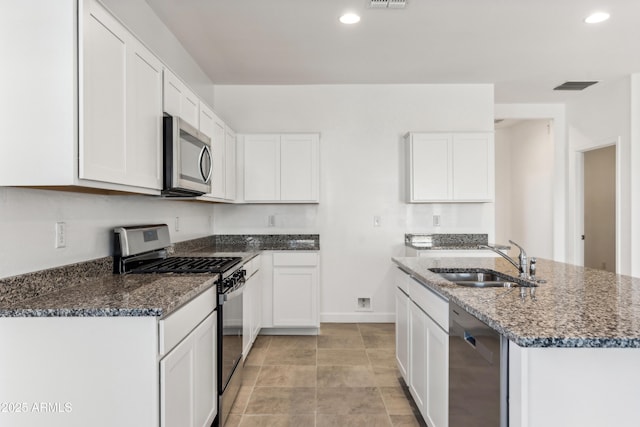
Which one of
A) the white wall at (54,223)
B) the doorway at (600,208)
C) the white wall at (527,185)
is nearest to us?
the white wall at (54,223)

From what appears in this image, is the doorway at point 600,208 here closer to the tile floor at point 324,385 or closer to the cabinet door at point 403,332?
the tile floor at point 324,385

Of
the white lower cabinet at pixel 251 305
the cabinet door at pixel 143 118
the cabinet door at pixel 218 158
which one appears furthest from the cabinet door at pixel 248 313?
the cabinet door at pixel 143 118

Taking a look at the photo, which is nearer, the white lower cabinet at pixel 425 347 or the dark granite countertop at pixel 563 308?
the dark granite countertop at pixel 563 308

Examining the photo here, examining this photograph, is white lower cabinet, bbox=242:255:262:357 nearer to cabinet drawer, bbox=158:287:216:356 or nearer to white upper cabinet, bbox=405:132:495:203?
cabinet drawer, bbox=158:287:216:356

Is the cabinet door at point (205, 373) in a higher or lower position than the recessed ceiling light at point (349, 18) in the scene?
lower

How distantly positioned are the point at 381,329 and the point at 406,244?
3.30ft

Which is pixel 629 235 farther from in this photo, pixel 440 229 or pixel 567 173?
pixel 440 229

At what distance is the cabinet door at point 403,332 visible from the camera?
7.84 ft

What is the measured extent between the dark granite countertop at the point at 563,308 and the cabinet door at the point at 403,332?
44 cm

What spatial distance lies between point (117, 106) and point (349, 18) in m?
1.94

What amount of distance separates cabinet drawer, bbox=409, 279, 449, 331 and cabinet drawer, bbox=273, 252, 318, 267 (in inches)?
59.7

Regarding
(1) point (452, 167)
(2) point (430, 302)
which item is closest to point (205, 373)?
(2) point (430, 302)

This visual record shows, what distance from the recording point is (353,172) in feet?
14.2

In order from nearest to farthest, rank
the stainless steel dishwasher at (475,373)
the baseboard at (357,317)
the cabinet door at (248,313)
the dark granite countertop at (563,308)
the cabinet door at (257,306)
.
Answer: the dark granite countertop at (563,308) → the stainless steel dishwasher at (475,373) → the cabinet door at (248,313) → the cabinet door at (257,306) → the baseboard at (357,317)
